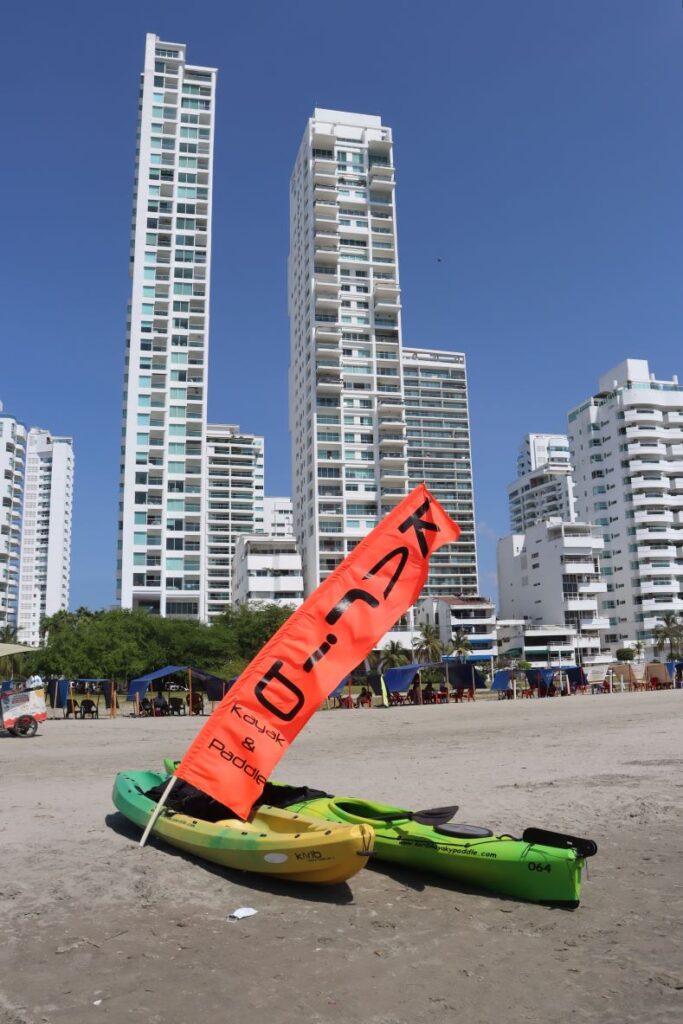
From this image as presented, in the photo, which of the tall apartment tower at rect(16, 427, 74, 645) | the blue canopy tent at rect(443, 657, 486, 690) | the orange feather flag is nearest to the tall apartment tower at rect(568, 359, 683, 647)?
the blue canopy tent at rect(443, 657, 486, 690)

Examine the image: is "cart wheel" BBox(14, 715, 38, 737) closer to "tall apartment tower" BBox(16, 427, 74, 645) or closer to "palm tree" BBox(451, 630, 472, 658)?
"palm tree" BBox(451, 630, 472, 658)

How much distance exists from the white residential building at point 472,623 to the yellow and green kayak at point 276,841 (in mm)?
74639

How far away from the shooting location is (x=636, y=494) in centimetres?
8619

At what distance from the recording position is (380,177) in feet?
280

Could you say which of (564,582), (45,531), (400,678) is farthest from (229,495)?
(400,678)

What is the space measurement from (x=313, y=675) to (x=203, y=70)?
89.9 meters

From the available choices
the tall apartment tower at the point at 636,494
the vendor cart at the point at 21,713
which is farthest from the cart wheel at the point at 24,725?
the tall apartment tower at the point at 636,494

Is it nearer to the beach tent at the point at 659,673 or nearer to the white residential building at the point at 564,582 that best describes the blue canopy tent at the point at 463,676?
the beach tent at the point at 659,673

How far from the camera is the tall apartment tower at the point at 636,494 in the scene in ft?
273

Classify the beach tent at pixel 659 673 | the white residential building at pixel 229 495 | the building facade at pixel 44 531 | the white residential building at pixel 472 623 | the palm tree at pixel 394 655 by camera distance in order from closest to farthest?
the beach tent at pixel 659 673 < the palm tree at pixel 394 655 < the white residential building at pixel 472 623 < the white residential building at pixel 229 495 < the building facade at pixel 44 531

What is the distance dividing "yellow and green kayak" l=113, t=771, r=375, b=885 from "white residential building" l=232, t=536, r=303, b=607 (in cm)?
6549

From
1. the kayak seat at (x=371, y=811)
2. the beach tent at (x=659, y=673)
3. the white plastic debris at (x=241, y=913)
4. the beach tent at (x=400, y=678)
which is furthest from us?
the beach tent at (x=659, y=673)

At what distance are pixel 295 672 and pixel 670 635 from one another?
76.7 meters

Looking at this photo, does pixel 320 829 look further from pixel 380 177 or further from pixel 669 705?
pixel 380 177
